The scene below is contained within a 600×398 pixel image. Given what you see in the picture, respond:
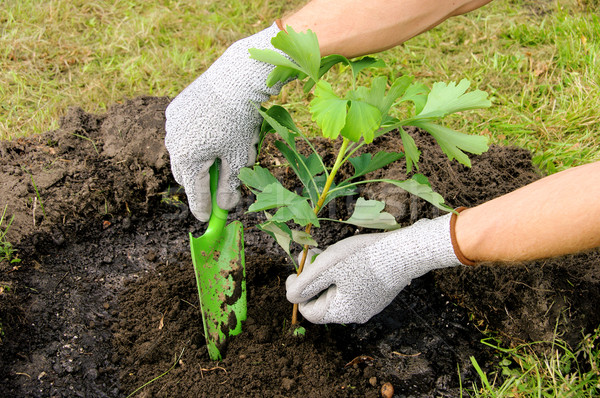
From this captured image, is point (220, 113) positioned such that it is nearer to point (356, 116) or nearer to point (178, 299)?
point (356, 116)

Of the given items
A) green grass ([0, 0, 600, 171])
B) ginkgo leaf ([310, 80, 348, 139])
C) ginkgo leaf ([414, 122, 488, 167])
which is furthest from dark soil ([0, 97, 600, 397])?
ginkgo leaf ([310, 80, 348, 139])

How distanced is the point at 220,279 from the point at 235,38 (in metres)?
2.22

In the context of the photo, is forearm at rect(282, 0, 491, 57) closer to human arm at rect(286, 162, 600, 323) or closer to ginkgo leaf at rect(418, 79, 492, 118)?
ginkgo leaf at rect(418, 79, 492, 118)

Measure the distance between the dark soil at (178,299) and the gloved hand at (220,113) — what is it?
2.11ft

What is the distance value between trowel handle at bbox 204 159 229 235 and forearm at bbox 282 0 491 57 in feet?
1.94

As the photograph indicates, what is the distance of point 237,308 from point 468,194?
1.16 meters

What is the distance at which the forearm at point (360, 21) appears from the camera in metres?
1.67

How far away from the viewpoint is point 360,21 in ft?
5.50

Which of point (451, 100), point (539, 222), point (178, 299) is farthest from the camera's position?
point (178, 299)

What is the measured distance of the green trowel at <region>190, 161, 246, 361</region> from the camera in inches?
73.7

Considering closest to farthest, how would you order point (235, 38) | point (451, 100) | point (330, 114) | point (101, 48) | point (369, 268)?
point (330, 114) < point (451, 100) < point (369, 268) < point (101, 48) < point (235, 38)

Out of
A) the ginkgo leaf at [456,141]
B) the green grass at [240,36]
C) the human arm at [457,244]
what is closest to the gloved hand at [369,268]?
the human arm at [457,244]

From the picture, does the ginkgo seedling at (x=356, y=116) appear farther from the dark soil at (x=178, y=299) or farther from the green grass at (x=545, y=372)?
the green grass at (x=545, y=372)

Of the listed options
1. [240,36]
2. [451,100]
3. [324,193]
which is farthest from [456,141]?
[240,36]
